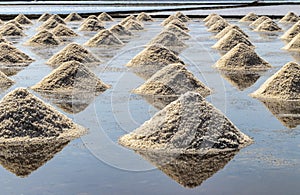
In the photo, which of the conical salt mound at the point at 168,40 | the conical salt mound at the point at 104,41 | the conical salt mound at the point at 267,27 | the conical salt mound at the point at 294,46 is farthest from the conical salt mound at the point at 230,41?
the conical salt mound at the point at 267,27

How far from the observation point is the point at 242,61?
1521 cm

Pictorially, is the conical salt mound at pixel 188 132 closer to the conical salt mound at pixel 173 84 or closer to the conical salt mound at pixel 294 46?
the conical salt mound at pixel 173 84

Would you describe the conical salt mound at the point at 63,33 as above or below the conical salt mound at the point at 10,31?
above

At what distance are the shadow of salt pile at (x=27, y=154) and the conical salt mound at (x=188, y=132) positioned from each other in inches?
34.4

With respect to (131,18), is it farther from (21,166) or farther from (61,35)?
(21,166)

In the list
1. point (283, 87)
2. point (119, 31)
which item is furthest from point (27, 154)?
point (119, 31)

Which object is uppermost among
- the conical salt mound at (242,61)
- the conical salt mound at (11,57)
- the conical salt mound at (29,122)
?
the conical salt mound at (29,122)

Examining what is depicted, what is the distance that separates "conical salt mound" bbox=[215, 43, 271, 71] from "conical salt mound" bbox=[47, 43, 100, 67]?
335 centimetres

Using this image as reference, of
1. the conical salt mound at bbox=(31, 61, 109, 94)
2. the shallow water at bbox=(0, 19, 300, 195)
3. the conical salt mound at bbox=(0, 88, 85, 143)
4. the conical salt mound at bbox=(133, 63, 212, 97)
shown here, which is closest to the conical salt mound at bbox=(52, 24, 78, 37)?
the shallow water at bbox=(0, 19, 300, 195)

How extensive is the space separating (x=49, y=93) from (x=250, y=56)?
5820mm

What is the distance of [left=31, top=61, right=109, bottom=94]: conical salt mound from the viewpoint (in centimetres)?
1186

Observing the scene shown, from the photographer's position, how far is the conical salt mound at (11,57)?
1621cm

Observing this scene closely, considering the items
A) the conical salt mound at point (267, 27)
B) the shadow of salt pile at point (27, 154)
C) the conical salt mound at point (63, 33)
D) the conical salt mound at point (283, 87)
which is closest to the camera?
the shadow of salt pile at point (27, 154)

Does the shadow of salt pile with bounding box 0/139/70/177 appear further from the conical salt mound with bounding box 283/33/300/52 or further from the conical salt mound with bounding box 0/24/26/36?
the conical salt mound with bounding box 0/24/26/36
